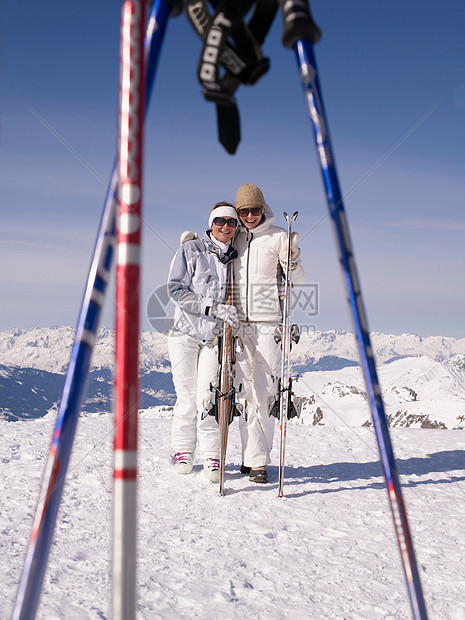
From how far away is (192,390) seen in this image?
4309 mm

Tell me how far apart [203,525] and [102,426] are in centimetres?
394

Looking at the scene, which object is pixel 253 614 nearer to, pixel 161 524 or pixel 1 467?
pixel 161 524

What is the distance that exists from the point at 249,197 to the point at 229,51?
9.28ft

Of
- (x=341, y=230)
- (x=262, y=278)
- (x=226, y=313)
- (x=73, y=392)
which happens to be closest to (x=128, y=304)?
(x=73, y=392)

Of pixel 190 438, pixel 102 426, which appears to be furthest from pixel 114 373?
pixel 102 426

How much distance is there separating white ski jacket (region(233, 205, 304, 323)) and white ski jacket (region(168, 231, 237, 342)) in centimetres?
16

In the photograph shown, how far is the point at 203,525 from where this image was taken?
3010mm

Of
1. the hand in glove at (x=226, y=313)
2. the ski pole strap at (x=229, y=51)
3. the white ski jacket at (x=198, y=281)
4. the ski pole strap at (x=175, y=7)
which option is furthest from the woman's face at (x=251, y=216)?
the ski pole strap at (x=175, y=7)

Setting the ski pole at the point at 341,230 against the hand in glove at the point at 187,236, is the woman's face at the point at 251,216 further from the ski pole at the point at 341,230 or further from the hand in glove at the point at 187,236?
the ski pole at the point at 341,230

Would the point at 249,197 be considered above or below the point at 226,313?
above

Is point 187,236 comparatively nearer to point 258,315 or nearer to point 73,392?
point 258,315

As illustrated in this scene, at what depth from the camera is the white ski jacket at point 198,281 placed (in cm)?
414

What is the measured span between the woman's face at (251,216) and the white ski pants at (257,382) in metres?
1.00

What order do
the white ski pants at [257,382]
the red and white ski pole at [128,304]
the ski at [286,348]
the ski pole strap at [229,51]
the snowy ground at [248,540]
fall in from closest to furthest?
the red and white ski pole at [128,304], the ski pole strap at [229,51], the snowy ground at [248,540], the ski at [286,348], the white ski pants at [257,382]
